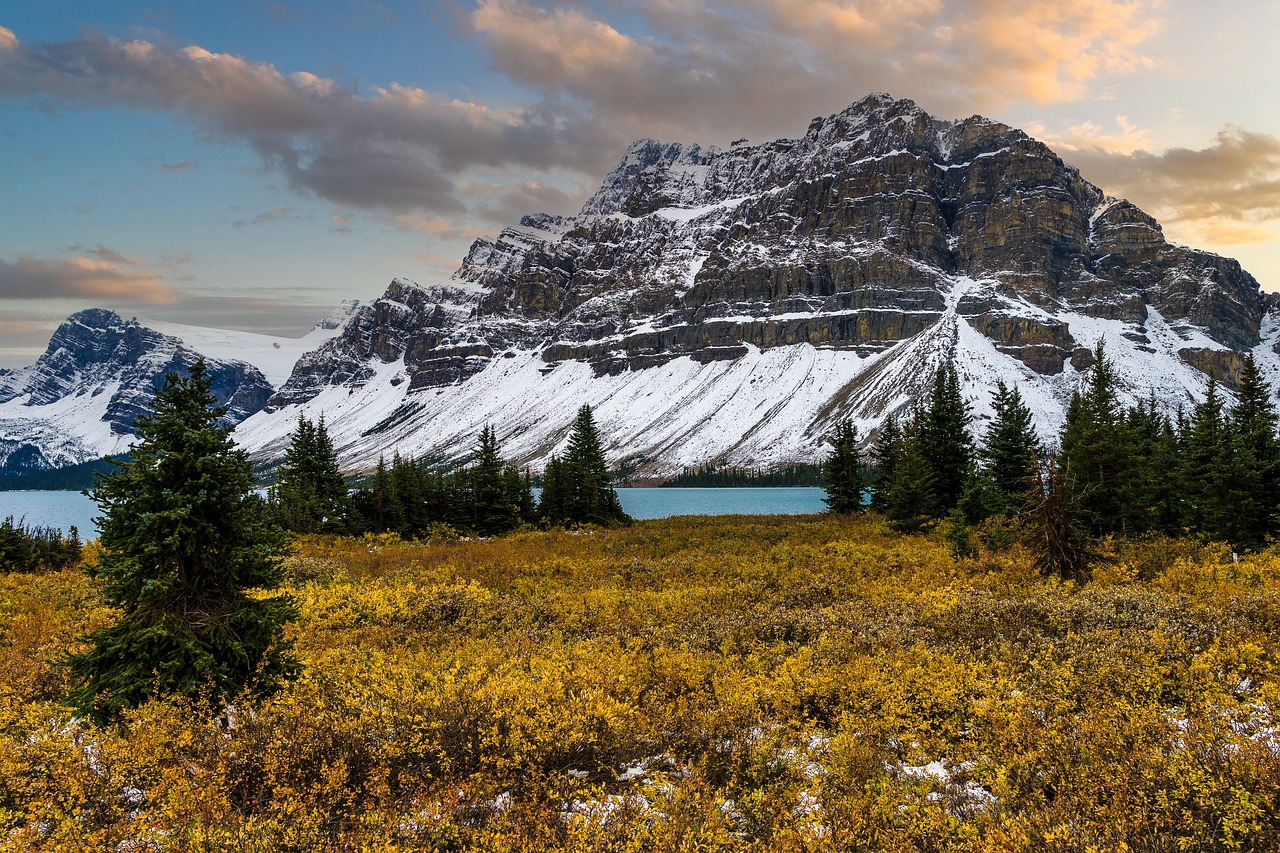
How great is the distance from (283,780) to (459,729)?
2.27 meters

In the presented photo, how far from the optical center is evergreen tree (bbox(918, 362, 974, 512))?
45.1 meters

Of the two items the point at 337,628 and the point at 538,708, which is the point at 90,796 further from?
the point at 337,628

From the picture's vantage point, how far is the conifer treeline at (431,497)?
46.8 m

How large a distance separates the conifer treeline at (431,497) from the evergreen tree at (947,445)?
2569 cm

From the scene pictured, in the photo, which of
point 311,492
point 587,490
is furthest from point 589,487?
point 311,492

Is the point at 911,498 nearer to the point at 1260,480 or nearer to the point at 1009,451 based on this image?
the point at 1009,451

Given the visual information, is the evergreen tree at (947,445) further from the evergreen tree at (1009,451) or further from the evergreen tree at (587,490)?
the evergreen tree at (587,490)

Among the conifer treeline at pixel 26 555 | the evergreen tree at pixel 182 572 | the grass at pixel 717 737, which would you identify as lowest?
the conifer treeline at pixel 26 555

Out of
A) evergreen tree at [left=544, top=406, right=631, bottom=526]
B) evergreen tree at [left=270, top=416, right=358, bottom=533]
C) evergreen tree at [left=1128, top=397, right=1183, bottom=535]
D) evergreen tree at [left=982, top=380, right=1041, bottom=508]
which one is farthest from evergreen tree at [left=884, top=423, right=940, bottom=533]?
evergreen tree at [left=270, top=416, right=358, bottom=533]

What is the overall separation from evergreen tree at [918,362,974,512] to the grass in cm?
2818

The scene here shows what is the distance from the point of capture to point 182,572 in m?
12.1

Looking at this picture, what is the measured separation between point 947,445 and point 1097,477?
13.7m

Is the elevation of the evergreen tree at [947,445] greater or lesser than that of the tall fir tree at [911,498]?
greater

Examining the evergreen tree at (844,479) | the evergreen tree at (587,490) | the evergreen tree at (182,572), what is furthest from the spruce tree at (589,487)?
the evergreen tree at (182,572)
